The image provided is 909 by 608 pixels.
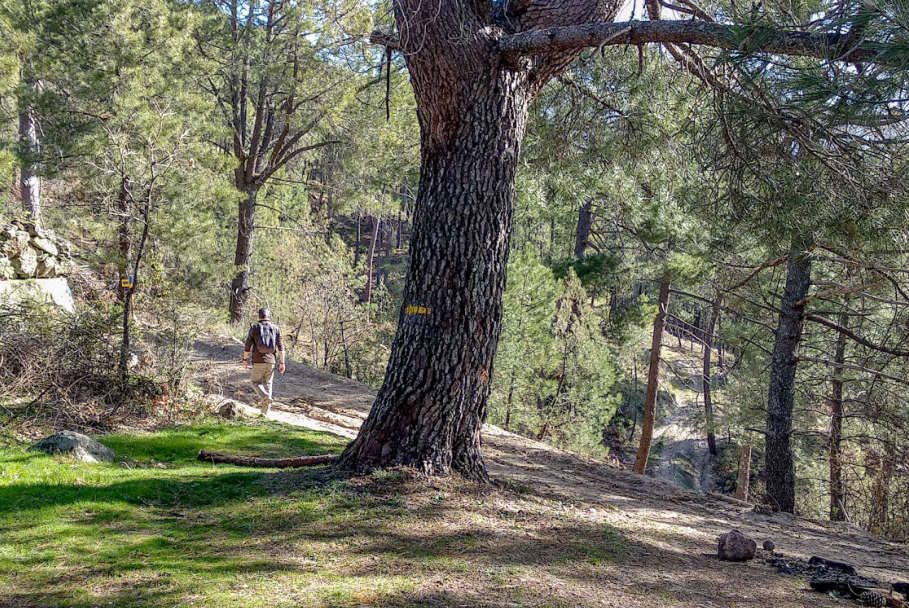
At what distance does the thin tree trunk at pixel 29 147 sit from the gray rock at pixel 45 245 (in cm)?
62

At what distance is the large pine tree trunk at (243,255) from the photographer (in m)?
15.5

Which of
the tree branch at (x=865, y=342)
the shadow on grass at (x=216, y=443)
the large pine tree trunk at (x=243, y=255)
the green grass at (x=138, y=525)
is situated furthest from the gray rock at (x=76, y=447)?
the large pine tree trunk at (x=243, y=255)

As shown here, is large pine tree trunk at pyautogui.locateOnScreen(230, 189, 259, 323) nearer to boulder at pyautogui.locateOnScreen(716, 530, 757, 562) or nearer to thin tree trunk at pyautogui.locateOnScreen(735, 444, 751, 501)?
boulder at pyautogui.locateOnScreen(716, 530, 757, 562)

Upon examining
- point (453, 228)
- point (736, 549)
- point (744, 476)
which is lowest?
point (744, 476)

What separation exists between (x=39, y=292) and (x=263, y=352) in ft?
10.1

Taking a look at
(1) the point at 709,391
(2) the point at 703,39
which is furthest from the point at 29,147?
(1) the point at 709,391

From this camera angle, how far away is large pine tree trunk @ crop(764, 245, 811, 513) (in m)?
9.30

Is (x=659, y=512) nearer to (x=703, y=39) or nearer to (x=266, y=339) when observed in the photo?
(x=703, y=39)

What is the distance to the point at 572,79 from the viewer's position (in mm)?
6387

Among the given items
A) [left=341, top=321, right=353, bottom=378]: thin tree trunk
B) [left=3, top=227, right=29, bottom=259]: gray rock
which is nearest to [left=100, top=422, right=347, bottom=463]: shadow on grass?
[left=3, top=227, right=29, bottom=259]: gray rock

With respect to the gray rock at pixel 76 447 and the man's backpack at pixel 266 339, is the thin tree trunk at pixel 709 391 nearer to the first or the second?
the man's backpack at pixel 266 339

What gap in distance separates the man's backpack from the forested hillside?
0.42 ft

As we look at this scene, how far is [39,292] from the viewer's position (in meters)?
7.96

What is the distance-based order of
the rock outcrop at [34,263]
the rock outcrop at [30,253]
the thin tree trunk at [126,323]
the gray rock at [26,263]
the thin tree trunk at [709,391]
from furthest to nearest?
the thin tree trunk at [709,391] < the gray rock at [26,263] < the rock outcrop at [30,253] < the rock outcrop at [34,263] < the thin tree trunk at [126,323]
